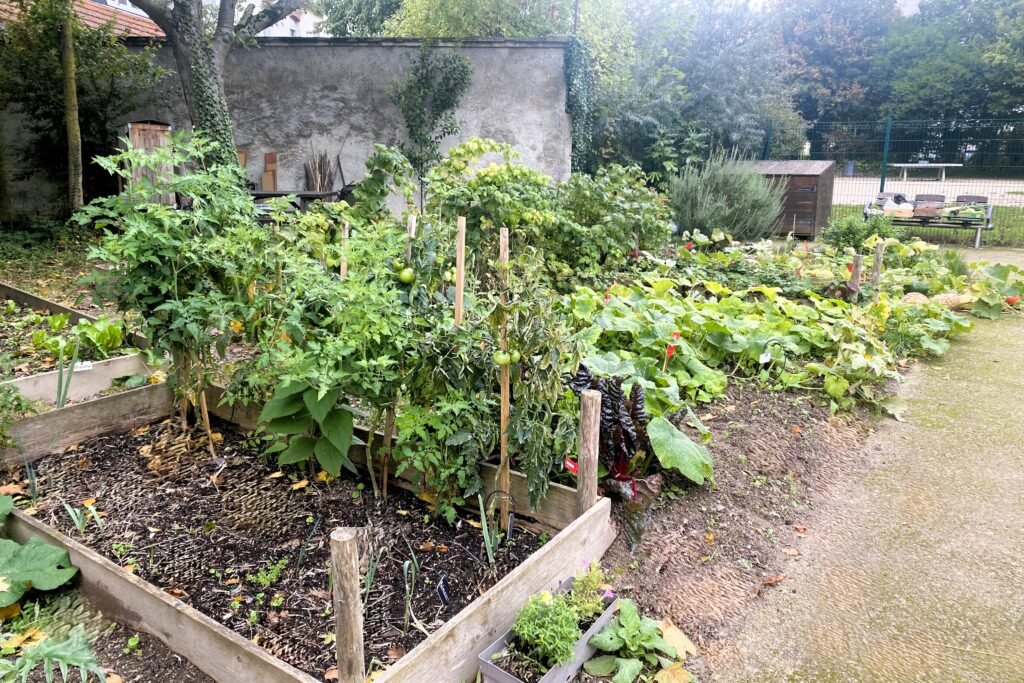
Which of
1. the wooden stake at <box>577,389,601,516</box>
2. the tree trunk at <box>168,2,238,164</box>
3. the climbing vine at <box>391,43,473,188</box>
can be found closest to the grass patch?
the climbing vine at <box>391,43,473,188</box>

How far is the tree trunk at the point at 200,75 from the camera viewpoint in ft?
31.4

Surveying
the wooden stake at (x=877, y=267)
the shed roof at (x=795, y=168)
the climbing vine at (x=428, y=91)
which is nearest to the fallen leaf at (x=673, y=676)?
the wooden stake at (x=877, y=267)

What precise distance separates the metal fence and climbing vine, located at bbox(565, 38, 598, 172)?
4.11 meters

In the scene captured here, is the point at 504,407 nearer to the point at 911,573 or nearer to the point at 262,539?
the point at 262,539

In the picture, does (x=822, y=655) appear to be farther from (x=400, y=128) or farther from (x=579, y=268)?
(x=400, y=128)

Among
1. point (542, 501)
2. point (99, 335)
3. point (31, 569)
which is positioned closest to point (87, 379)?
point (99, 335)

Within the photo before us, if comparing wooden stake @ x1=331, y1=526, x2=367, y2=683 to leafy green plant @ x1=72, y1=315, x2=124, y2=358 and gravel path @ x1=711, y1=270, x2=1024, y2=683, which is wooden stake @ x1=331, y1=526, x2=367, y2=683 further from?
leafy green plant @ x1=72, y1=315, x2=124, y2=358

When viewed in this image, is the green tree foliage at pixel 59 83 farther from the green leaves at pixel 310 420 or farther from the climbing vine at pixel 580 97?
the green leaves at pixel 310 420

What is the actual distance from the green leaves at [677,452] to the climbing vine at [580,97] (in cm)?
969

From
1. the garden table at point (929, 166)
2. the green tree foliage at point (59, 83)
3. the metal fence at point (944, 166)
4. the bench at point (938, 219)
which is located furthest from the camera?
the garden table at point (929, 166)

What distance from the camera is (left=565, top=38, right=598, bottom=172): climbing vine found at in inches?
457

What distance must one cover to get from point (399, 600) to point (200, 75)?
9583 millimetres

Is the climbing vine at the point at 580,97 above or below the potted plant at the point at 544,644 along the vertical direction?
above

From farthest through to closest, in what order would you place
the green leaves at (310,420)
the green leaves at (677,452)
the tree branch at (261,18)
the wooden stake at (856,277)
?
the tree branch at (261,18) → the wooden stake at (856,277) → the green leaves at (677,452) → the green leaves at (310,420)
